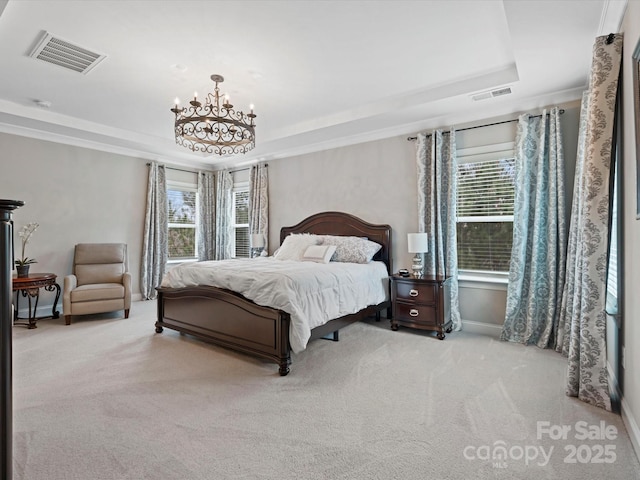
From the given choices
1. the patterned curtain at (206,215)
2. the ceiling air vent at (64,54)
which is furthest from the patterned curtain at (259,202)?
the ceiling air vent at (64,54)

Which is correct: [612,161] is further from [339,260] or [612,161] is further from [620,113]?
[339,260]

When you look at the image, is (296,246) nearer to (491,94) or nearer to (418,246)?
(418,246)

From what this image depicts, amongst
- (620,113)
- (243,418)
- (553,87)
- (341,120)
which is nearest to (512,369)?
(620,113)

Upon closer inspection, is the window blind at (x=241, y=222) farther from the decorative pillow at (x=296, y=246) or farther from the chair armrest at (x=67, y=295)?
the chair armrest at (x=67, y=295)

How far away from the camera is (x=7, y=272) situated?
1041 millimetres

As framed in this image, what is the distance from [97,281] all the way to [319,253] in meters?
3.30

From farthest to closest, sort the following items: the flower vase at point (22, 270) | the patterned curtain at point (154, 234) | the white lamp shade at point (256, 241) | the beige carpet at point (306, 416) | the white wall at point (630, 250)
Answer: the white lamp shade at point (256, 241) → the patterned curtain at point (154, 234) → the flower vase at point (22, 270) → the white wall at point (630, 250) → the beige carpet at point (306, 416)

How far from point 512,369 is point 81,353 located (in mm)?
4020

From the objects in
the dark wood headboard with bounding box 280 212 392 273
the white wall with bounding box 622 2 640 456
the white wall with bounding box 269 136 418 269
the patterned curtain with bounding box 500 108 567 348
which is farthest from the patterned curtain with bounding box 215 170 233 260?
the white wall with bounding box 622 2 640 456

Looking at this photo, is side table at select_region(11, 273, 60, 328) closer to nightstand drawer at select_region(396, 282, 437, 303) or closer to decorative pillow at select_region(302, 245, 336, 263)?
decorative pillow at select_region(302, 245, 336, 263)

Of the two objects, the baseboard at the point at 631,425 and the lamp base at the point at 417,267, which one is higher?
the lamp base at the point at 417,267

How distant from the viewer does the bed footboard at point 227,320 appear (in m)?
2.89

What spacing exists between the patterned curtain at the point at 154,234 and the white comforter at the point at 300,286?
87.9 inches

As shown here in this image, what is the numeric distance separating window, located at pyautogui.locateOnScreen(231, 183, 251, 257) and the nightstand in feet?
11.6
